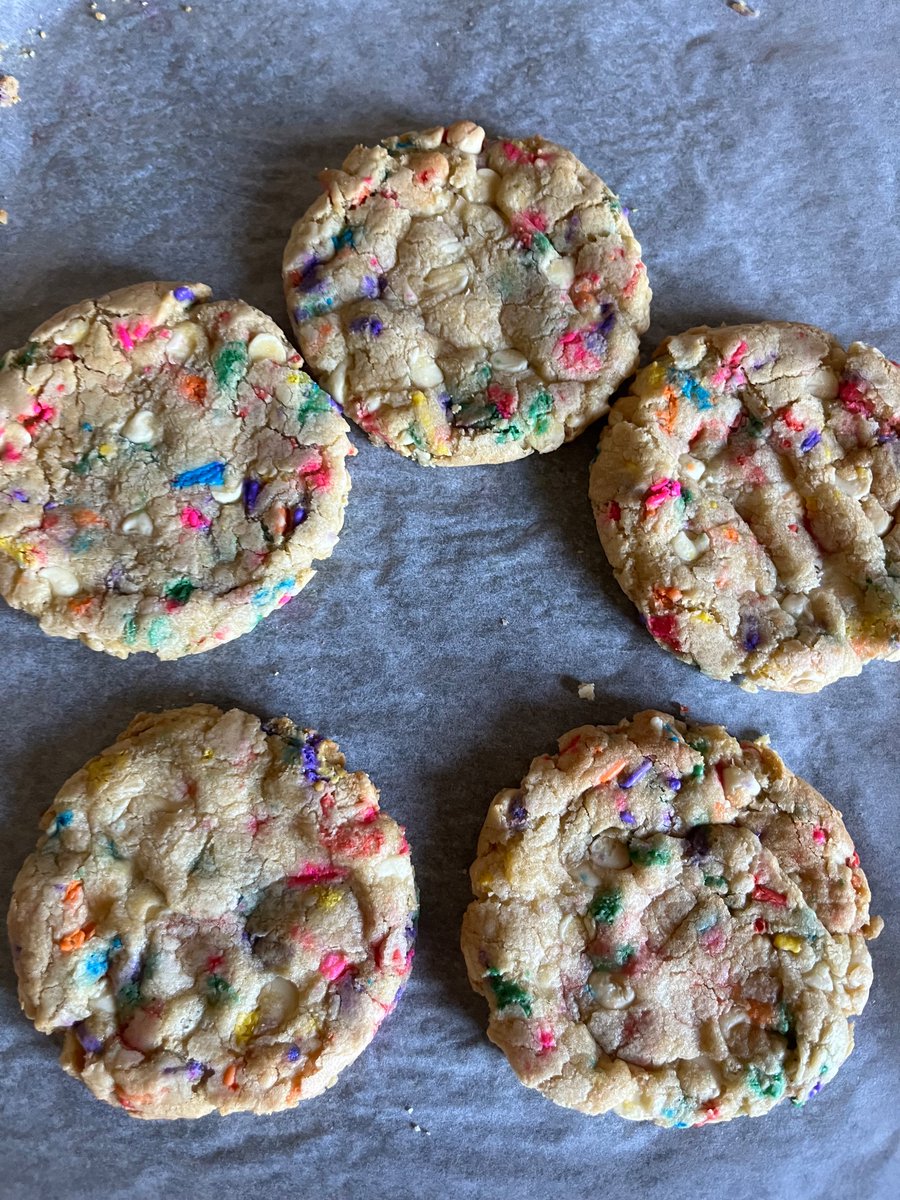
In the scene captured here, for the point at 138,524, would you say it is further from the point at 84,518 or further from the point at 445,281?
the point at 445,281

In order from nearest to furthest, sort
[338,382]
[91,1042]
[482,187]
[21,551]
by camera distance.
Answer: [91,1042] → [21,551] → [338,382] → [482,187]

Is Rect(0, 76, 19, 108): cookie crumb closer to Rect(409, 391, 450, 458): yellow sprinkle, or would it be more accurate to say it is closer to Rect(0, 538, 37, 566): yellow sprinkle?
Rect(0, 538, 37, 566): yellow sprinkle

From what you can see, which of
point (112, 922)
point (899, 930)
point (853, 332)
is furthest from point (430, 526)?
point (899, 930)

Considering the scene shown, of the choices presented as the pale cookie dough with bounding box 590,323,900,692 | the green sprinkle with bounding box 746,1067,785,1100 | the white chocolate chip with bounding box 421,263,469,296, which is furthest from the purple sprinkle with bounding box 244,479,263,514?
the green sprinkle with bounding box 746,1067,785,1100

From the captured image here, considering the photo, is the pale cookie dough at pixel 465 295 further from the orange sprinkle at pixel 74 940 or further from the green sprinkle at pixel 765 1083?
the green sprinkle at pixel 765 1083

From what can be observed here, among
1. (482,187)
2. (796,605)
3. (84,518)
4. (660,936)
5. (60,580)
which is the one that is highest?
(482,187)

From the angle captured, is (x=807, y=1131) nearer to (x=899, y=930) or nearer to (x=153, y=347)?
(x=899, y=930)

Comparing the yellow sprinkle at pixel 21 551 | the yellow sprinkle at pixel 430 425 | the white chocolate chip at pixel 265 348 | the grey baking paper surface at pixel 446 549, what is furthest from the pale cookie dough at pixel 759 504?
the yellow sprinkle at pixel 21 551

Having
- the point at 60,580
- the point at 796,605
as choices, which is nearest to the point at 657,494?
the point at 796,605
